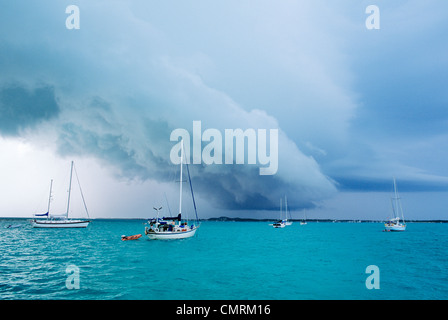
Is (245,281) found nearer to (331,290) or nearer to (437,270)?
(331,290)

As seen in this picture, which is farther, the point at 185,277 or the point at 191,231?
the point at 191,231

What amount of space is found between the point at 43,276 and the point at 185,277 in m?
11.2

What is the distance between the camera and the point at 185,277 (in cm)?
2075

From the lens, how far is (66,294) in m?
15.5
